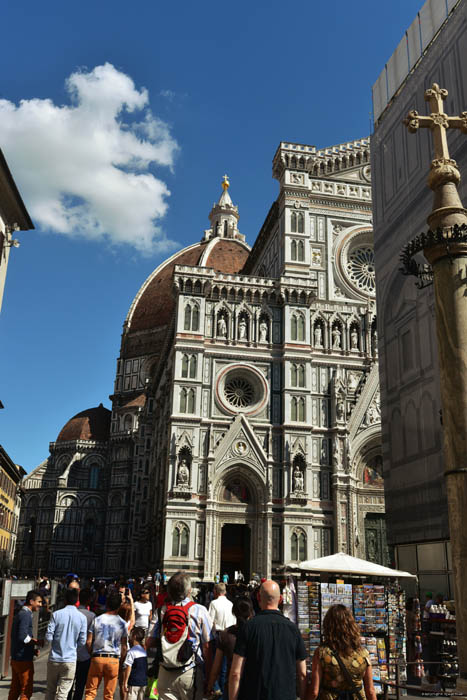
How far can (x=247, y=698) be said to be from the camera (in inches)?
189

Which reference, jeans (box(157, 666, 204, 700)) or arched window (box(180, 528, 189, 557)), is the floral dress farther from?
arched window (box(180, 528, 189, 557))

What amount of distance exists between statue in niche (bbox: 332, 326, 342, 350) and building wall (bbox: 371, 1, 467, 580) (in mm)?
17015

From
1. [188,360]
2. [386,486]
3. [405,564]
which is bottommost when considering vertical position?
[405,564]

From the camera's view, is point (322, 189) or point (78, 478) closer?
point (322, 189)

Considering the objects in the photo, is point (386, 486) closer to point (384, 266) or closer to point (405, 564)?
point (405, 564)

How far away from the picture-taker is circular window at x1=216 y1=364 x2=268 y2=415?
122ft

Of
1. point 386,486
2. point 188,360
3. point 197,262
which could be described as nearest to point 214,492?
point 188,360

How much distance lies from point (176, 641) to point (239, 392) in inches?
1258

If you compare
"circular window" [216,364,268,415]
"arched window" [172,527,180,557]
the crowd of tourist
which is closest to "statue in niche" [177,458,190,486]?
"arched window" [172,527,180,557]

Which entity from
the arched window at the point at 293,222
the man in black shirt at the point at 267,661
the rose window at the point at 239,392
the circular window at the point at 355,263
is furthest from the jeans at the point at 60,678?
the arched window at the point at 293,222

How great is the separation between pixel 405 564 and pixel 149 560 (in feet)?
90.9

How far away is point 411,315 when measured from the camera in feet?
64.2

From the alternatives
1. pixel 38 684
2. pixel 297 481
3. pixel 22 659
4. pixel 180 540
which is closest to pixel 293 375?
pixel 297 481

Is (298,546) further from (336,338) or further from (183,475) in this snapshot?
(336,338)
